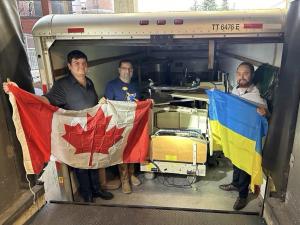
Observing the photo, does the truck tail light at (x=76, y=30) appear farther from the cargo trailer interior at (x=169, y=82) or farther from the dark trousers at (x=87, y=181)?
the dark trousers at (x=87, y=181)

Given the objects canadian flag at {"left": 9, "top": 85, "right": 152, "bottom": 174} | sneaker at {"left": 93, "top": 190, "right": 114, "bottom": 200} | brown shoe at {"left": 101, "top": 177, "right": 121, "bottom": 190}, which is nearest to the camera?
canadian flag at {"left": 9, "top": 85, "right": 152, "bottom": 174}

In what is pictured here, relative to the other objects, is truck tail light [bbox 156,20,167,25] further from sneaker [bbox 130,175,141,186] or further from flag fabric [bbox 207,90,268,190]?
sneaker [bbox 130,175,141,186]

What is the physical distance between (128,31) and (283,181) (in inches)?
70.3

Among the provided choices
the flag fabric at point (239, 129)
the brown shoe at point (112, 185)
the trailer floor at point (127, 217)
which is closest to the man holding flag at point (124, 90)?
the brown shoe at point (112, 185)

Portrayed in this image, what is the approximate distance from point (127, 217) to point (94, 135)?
88 cm

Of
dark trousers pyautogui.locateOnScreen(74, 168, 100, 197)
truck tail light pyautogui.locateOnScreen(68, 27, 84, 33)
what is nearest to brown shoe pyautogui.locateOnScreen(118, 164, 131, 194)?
dark trousers pyautogui.locateOnScreen(74, 168, 100, 197)

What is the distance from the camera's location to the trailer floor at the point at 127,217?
2.41m

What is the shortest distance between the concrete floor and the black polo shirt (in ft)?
3.69

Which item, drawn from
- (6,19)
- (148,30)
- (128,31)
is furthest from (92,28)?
(6,19)

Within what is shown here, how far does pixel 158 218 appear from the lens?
249 cm

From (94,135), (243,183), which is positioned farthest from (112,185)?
(243,183)

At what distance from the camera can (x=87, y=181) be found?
2.85 metres

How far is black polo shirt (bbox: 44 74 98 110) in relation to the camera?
2.54 meters

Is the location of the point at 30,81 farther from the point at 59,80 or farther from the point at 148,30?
the point at 148,30
